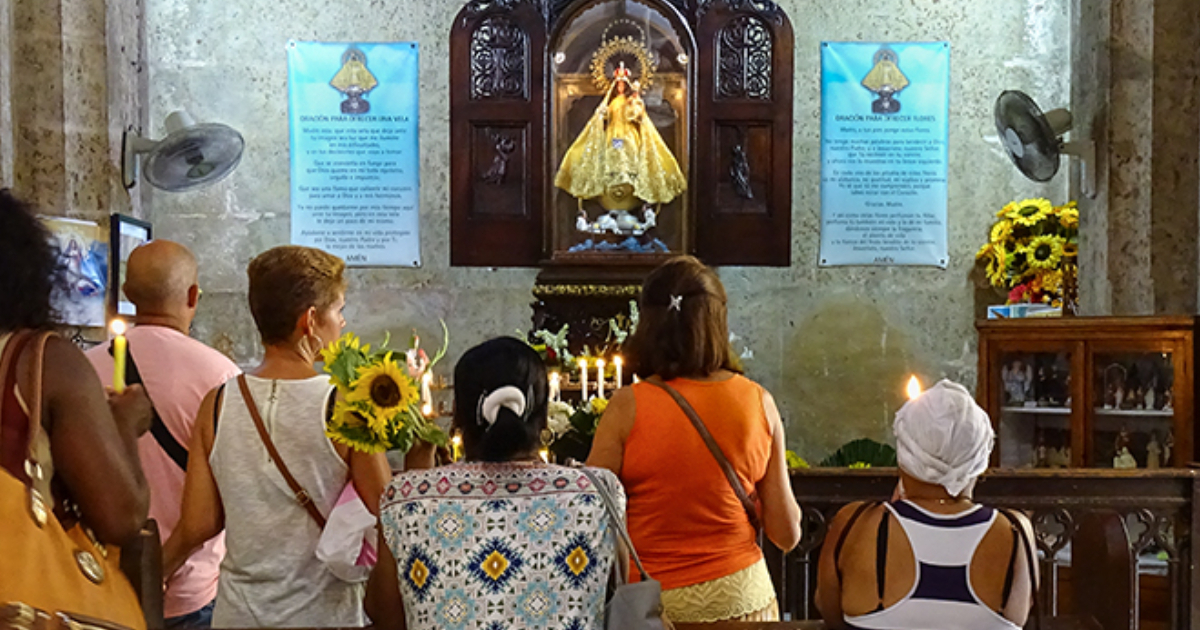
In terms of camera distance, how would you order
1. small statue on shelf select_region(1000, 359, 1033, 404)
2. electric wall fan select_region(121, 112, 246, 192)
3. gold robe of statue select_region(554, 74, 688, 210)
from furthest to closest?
gold robe of statue select_region(554, 74, 688, 210) < electric wall fan select_region(121, 112, 246, 192) < small statue on shelf select_region(1000, 359, 1033, 404)

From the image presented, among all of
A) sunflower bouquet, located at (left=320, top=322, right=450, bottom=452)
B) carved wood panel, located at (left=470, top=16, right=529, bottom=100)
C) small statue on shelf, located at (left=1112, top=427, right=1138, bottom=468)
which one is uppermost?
carved wood panel, located at (left=470, top=16, right=529, bottom=100)

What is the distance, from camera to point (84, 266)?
20.7ft

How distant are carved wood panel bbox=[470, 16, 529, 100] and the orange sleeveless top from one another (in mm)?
4726

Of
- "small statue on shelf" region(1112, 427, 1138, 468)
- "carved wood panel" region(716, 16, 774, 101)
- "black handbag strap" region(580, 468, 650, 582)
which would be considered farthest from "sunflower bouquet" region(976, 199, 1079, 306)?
"black handbag strap" region(580, 468, 650, 582)

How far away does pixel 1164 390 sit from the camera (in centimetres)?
574

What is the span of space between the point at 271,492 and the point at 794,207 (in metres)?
5.74

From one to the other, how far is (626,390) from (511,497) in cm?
73

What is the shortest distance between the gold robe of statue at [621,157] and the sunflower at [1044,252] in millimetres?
2301

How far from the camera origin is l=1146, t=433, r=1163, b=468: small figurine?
5.75 m

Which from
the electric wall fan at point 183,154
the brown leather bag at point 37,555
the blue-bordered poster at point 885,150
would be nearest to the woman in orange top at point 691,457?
the brown leather bag at point 37,555

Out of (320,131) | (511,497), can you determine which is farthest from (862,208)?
(511,497)

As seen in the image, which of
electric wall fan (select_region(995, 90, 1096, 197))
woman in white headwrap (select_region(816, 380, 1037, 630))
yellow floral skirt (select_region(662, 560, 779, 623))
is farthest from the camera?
electric wall fan (select_region(995, 90, 1096, 197))

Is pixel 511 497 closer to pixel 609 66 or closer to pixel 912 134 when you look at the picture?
pixel 609 66

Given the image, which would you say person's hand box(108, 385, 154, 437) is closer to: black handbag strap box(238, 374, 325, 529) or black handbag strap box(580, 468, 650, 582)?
Result: black handbag strap box(238, 374, 325, 529)
